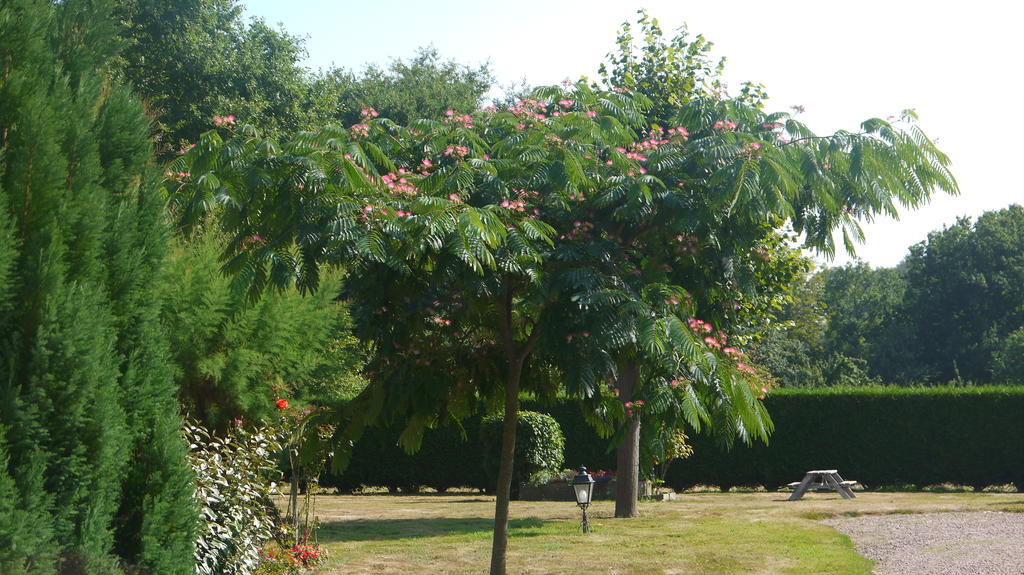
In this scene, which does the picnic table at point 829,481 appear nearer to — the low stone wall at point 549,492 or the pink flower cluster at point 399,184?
the low stone wall at point 549,492

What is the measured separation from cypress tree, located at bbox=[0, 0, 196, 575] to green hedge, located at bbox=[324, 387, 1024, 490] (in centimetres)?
1594

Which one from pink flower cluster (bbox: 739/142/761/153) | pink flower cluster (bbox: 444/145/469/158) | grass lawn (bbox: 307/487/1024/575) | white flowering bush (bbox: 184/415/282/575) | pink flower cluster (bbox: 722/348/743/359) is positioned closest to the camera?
pink flower cluster (bbox: 739/142/761/153)

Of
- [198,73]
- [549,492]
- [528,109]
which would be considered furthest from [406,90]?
[528,109]

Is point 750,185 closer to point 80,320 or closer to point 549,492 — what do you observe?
point 80,320

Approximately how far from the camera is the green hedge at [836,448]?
773 inches

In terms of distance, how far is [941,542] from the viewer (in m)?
10.7

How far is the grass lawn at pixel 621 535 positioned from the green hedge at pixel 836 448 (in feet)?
6.09

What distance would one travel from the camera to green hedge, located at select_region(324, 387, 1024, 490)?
19.6 m

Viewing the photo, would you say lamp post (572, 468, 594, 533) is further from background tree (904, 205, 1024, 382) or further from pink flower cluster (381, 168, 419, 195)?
background tree (904, 205, 1024, 382)

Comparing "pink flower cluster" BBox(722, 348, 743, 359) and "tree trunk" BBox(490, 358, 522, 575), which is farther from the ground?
"pink flower cluster" BBox(722, 348, 743, 359)

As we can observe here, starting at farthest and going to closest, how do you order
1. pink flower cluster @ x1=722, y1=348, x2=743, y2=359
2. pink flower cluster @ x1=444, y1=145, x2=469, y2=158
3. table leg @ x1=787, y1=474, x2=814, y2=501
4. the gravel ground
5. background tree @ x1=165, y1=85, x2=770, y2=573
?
table leg @ x1=787, y1=474, x2=814, y2=501
the gravel ground
pink flower cluster @ x1=722, y1=348, x2=743, y2=359
pink flower cluster @ x1=444, y1=145, x2=469, y2=158
background tree @ x1=165, y1=85, x2=770, y2=573

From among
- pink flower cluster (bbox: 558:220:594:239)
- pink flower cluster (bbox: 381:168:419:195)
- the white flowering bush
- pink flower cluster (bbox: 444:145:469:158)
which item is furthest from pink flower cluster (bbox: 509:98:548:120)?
the white flowering bush

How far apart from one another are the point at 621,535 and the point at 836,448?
10.5 meters

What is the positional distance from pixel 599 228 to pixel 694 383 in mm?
1587
